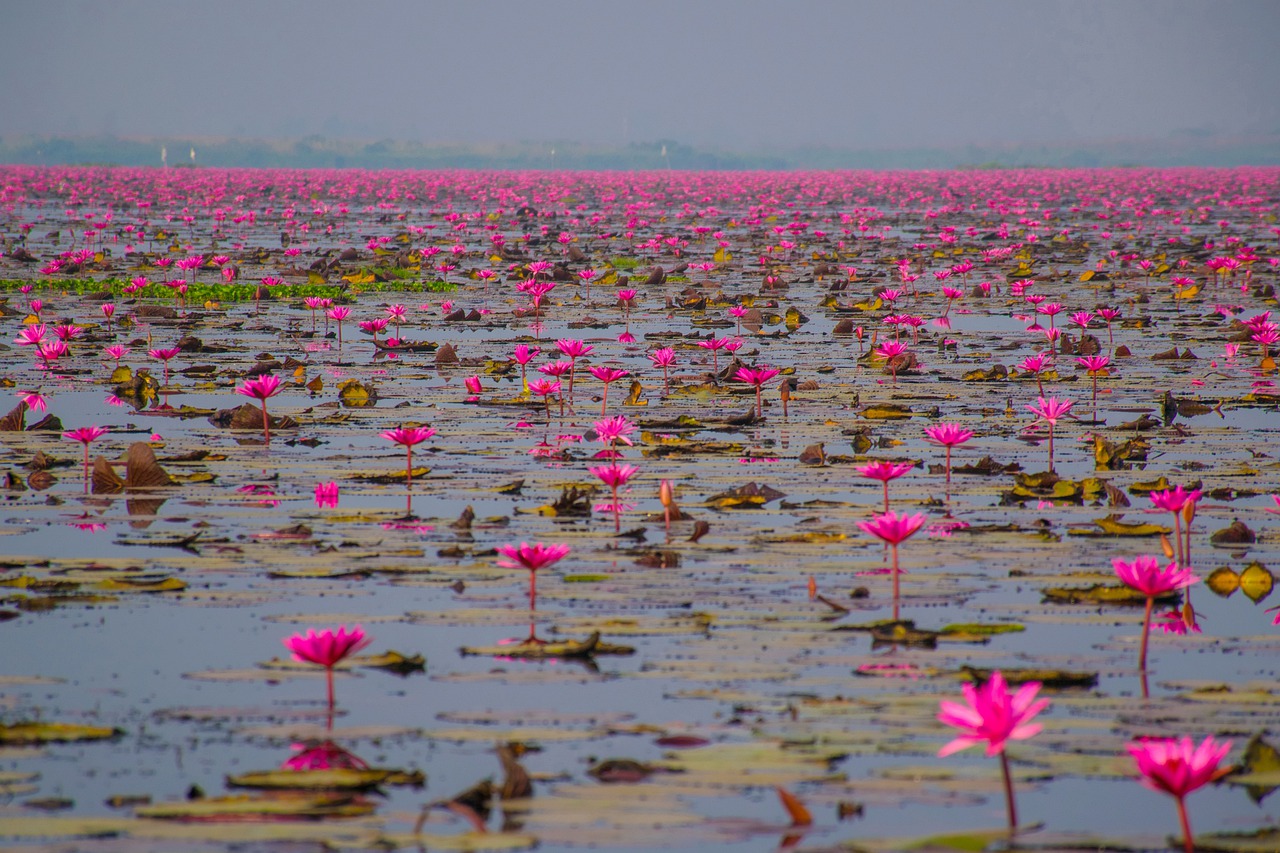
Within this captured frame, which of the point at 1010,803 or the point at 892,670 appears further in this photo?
the point at 892,670

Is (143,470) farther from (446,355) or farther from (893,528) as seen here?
(446,355)

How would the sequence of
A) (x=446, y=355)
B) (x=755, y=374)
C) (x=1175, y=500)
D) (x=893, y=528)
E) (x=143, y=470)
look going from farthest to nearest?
Result: (x=446, y=355) → (x=755, y=374) → (x=143, y=470) → (x=1175, y=500) → (x=893, y=528)

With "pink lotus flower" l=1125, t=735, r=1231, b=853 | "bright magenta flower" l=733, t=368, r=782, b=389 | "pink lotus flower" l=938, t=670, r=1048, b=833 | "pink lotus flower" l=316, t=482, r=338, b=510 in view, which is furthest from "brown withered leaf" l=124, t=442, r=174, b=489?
"pink lotus flower" l=1125, t=735, r=1231, b=853

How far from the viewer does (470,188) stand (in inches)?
1939

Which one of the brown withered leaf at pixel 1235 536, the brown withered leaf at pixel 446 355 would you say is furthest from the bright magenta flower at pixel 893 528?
the brown withered leaf at pixel 446 355

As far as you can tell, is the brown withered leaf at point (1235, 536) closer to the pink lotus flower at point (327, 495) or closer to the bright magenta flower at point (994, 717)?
the bright magenta flower at point (994, 717)

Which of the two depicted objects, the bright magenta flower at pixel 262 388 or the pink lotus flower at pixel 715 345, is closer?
the bright magenta flower at pixel 262 388

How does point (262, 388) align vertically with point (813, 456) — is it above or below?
above

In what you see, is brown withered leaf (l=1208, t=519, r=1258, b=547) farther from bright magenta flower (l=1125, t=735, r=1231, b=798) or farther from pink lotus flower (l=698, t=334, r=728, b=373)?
pink lotus flower (l=698, t=334, r=728, b=373)

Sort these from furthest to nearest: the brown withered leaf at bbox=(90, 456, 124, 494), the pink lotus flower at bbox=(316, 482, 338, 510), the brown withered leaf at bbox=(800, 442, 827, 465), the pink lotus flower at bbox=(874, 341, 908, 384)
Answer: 1. the pink lotus flower at bbox=(874, 341, 908, 384)
2. the brown withered leaf at bbox=(800, 442, 827, 465)
3. the brown withered leaf at bbox=(90, 456, 124, 494)
4. the pink lotus flower at bbox=(316, 482, 338, 510)

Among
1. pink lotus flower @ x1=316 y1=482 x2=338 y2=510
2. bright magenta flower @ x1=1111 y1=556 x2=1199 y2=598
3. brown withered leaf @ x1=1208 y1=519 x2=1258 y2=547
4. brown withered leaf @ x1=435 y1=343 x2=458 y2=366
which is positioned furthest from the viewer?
brown withered leaf @ x1=435 y1=343 x2=458 y2=366

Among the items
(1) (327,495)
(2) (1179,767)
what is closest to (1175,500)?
(2) (1179,767)

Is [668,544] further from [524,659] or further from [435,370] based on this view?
[435,370]

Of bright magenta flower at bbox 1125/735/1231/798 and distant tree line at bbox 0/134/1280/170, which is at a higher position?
distant tree line at bbox 0/134/1280/170
